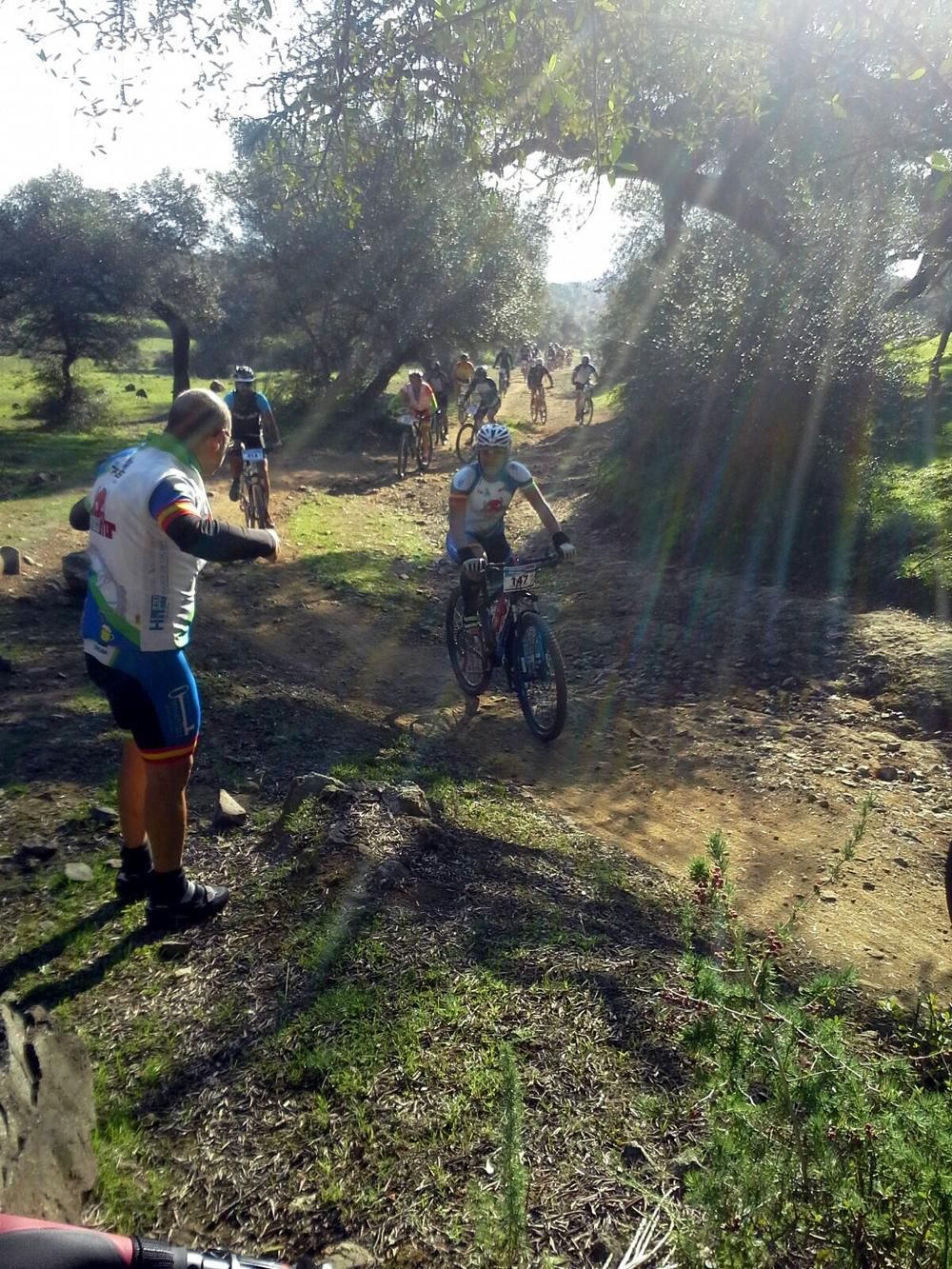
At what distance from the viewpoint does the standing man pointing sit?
3.09 meters

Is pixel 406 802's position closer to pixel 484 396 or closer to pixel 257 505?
pixel 257 505

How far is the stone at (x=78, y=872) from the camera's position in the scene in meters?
3.73

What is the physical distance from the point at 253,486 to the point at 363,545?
5.47 feet

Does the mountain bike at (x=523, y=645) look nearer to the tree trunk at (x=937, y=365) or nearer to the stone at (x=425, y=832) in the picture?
the stone at (x=425, y=832)

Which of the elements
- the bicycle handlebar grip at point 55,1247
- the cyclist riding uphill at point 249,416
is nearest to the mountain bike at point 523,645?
the bicycle handlebar grip at point 55,1247

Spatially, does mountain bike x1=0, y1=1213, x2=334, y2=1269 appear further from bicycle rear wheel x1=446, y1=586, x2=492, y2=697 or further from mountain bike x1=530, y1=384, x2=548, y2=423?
mountain bike x1=530, y1=384, x2=548, y2=423

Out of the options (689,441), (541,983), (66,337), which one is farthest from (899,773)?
(66,337)

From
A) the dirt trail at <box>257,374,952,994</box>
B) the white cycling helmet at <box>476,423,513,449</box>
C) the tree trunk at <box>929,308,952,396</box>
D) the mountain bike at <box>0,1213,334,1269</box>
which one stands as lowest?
the dirt trail at <box>257,374,952,994</box>

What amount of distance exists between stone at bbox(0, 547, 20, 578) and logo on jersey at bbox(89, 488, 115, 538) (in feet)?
19.5

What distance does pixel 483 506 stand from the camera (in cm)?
653

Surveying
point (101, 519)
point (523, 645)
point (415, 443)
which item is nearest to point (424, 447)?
point (415, 443)

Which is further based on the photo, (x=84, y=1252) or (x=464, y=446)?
(x=464, y=446)

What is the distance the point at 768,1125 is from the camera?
2219 mm

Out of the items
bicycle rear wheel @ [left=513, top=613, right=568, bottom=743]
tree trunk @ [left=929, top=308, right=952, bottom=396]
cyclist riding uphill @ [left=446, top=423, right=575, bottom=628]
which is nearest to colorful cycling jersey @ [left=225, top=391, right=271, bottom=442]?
cyclist riding uphill @ [left=446, top=423, right=575, bottom=628]
